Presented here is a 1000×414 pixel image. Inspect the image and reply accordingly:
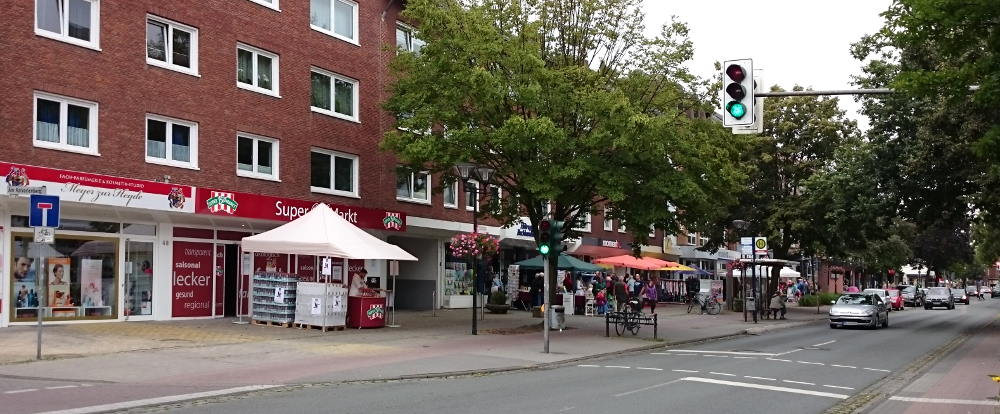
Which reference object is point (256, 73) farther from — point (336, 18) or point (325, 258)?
point (325, 258)

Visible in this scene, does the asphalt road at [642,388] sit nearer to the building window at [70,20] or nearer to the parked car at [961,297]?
the building window at [70,20]

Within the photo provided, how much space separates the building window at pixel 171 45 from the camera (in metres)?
23.2

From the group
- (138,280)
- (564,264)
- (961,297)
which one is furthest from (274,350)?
(961,297)

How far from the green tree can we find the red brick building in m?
4.12

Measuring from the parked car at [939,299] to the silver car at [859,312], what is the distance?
28743mm

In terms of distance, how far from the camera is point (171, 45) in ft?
77.7

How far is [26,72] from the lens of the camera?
2011 centimetres

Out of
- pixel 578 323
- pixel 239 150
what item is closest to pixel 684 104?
pixel 578 323

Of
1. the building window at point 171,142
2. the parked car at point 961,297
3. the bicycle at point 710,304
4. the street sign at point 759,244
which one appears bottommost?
the parked car at point 961,297

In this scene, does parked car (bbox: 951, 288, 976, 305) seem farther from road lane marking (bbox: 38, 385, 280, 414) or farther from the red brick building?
road lane marking (bbox: 38, 385, 280, 414)

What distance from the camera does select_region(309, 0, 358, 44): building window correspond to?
1119 inches

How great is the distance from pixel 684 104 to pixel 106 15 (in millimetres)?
14823

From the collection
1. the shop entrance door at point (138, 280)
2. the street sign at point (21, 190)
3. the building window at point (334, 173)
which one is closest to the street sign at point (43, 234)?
the street sign at point (21, 190)

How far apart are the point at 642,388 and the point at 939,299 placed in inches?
2068
